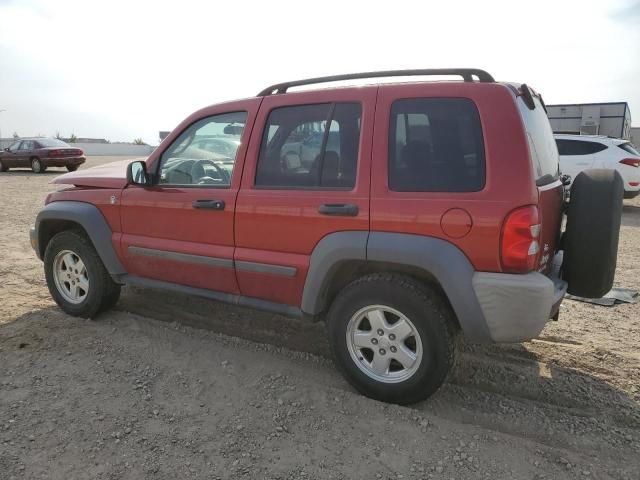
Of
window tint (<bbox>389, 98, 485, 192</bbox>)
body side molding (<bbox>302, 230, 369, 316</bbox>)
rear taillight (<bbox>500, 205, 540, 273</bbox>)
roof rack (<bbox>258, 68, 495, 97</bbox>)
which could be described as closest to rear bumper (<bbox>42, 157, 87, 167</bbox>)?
roof rack (<bbox>258, 68, 495, 97</bbox>)

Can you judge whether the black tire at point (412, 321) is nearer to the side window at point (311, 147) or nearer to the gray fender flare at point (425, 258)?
the gray fender flare at point (425, 258)

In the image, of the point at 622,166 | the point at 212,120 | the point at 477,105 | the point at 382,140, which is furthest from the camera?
the point at 622,166

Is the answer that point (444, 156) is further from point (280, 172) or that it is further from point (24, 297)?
point (24, 297)

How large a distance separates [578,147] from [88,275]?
10408 mm

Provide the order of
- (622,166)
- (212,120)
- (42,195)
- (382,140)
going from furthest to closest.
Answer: (42,195) < (622,166) < (212,120) < (382,140)

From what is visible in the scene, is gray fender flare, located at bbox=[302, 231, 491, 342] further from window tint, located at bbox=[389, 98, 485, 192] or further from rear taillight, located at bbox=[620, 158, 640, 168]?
rear taillight, located at bbox=[620, 158, 640, 168]

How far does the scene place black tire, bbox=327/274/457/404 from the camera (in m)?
2.79

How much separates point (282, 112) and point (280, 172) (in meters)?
0.42

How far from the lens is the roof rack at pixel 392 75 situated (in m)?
2.79

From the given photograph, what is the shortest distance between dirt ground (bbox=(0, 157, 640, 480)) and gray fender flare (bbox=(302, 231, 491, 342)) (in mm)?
631

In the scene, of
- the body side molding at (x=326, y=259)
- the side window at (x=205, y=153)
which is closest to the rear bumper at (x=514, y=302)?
the body side molding at (x=326, y=259)

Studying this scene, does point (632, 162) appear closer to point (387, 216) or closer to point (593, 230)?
point (593, 230)

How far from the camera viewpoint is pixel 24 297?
A: 4871 millimetres

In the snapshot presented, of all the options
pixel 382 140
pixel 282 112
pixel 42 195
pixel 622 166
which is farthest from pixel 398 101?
pixel 42 195
